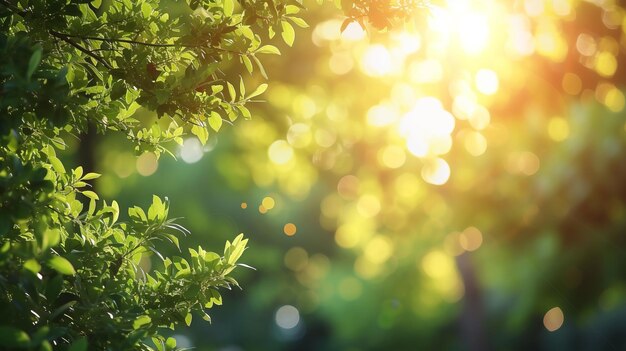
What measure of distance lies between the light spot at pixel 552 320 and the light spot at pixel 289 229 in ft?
38.1

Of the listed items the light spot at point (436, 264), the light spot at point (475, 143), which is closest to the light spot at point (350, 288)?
the light spot at point (436, 264)

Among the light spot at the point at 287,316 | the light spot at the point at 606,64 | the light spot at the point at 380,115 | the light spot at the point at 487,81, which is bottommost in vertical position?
the light spot at the point at 287,316

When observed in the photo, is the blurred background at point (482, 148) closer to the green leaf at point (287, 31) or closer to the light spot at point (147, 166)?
the light spot at point (147, 166)

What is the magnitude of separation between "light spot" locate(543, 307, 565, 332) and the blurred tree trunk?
17.6 feet

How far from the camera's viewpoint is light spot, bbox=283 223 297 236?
1255 inches

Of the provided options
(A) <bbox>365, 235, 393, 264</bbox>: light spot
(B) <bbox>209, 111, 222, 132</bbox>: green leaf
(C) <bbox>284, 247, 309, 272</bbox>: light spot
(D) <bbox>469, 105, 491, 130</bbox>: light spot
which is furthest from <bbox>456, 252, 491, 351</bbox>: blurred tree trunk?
(C) <bbox>284, 247, 309, 272</bbox>: light spot

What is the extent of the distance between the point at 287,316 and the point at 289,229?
507 centimetres

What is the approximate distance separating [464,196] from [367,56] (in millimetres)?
3840

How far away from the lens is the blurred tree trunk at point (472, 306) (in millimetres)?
17547

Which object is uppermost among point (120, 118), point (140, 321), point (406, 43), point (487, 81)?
point (487, 81)

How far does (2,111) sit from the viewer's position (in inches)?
136

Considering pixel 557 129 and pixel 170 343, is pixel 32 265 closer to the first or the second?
pixel 170 343

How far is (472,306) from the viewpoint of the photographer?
1755cm

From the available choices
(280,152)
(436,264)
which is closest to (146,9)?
(280,152)
